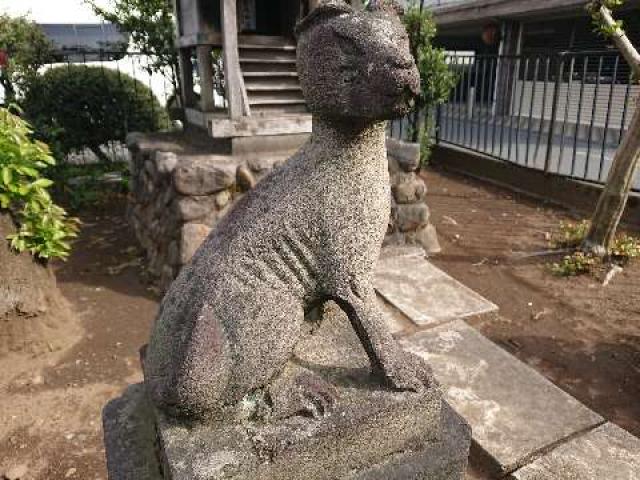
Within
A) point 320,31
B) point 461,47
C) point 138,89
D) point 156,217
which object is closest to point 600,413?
point 320,31

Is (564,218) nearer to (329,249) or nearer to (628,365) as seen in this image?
(628,365)

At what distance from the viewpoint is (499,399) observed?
2932 millimetres

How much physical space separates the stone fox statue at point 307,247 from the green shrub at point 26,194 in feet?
8.08

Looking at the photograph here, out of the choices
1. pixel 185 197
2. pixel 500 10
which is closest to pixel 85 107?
pixel 185 197

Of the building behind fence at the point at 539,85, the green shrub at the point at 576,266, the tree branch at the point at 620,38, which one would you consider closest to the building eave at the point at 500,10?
the building behind fence at the point at 539,85

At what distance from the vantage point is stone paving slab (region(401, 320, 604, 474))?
A: 2.60 meters

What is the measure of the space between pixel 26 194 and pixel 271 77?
278 cm

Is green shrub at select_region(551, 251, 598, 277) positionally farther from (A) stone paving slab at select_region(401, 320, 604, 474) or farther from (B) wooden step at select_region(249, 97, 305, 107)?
(B) wooden step at select_region(249, 97, 305, 107)

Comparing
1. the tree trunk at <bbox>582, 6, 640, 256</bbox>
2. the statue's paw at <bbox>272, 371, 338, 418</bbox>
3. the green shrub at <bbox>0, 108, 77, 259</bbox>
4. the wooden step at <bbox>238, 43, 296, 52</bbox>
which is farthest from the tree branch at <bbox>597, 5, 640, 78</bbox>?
the green shrub at <bbox>0, 108, 77, 259</bbox>

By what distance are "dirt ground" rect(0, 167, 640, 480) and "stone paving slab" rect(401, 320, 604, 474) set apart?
237 millimetres

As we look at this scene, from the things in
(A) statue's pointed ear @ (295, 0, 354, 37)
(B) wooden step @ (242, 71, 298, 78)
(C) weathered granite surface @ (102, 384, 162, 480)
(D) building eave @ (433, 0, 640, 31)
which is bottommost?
(C) weathered granite surface @ (102, 384, 162, 480)

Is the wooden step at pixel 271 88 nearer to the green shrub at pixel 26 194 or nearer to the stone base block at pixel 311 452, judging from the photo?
the green shrub at pixel 26 194

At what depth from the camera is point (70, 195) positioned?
6.73m

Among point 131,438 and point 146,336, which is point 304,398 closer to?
point 131,438
